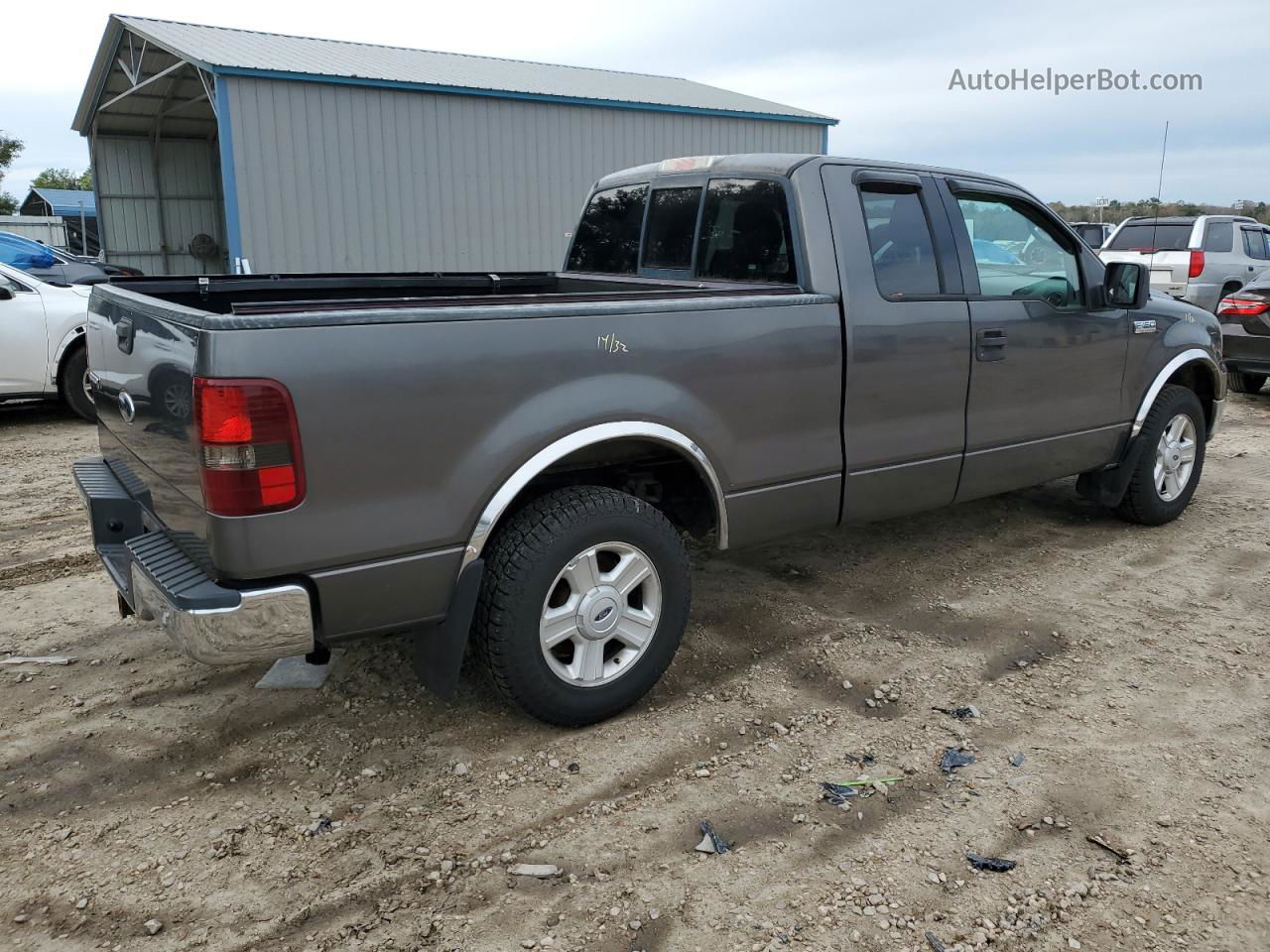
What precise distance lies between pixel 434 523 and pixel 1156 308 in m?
4.30

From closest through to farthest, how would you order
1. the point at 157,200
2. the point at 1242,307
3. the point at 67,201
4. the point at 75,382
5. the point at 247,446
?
the point at 247,446 → the point at 75,382 → the point at 1242,307 → the point at 157,200 → the point at 67,201

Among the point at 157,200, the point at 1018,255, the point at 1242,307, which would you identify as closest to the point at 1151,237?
the point at 1242,307

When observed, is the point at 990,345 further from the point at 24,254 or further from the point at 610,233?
the point at 24,254

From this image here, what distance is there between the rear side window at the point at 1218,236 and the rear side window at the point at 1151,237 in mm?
252

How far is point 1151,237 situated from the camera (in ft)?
49.1

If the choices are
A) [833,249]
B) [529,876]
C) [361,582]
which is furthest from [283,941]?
[833,249]

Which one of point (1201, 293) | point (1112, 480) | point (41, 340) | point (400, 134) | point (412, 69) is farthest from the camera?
point (412, 69)

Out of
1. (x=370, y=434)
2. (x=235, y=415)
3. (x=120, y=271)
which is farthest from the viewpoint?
(x=120, y=271)

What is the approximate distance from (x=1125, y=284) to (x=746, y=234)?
2.06m

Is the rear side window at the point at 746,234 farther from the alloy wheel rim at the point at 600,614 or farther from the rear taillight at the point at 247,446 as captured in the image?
the rear taillight at the point at 247,446

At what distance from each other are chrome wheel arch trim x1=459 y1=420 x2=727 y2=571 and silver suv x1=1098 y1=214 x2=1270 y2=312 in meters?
13.1

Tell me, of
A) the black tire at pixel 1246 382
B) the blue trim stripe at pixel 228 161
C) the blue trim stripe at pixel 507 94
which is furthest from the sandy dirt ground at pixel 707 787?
the blue trim stripe at pixel 507 94

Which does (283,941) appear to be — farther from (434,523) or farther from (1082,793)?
(1082,793)

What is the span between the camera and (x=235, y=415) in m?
2.56
